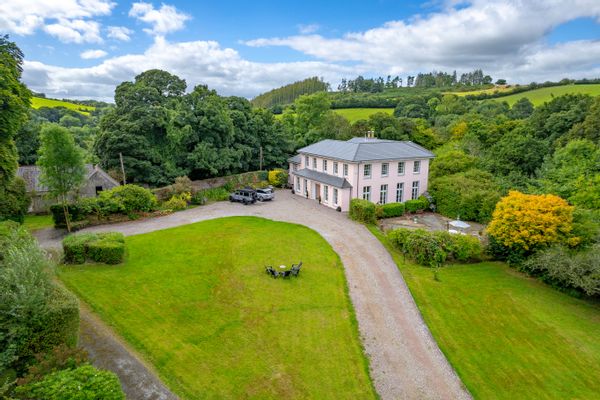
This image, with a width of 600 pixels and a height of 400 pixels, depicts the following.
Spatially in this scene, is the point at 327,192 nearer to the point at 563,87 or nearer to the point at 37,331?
the point at 37,331

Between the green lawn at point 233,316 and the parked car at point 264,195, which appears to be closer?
the green lawn at point 233,316

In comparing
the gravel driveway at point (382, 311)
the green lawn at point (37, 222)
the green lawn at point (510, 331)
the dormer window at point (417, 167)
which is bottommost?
the green lawn at point (510, 331)

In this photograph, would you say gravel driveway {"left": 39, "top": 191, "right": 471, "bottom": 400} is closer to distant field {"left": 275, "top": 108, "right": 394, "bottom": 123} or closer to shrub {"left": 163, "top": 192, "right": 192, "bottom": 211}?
shrub {"left": 163, "top": 192, "right": 192, "bottom": 211}

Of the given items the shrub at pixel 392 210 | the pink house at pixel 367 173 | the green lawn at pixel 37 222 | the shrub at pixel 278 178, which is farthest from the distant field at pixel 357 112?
the green lawn at pixel 37 222

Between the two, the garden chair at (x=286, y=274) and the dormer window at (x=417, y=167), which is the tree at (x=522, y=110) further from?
the garden chair at (x=286, y=274)

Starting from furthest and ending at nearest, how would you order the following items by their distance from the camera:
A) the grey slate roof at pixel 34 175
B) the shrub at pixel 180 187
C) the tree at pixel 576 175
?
1. the shrub at pixel 180 187
2. the grey slate roof at pixel 34 175
3. the tree at pixel 576 175

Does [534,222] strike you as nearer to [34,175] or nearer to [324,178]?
[324,178]
